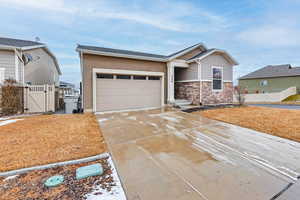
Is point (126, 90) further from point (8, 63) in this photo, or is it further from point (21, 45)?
point (21, 45)

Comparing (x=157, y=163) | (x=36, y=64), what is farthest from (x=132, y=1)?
(x=157, y=163)

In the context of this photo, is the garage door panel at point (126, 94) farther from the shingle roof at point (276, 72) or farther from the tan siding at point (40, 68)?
the shingle roof at point (276, 72)

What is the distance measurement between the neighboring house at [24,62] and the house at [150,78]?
11.9ft

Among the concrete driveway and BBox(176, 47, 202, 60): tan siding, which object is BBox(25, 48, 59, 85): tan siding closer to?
the concrete driveway

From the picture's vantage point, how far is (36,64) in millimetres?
10742

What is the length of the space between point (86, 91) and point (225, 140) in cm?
757

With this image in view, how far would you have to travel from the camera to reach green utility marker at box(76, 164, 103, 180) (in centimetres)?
245

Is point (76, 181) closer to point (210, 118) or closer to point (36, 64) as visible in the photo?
point (210, 118)

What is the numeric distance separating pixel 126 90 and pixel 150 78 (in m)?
2.18

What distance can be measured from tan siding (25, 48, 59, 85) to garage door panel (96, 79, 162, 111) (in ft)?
18.4

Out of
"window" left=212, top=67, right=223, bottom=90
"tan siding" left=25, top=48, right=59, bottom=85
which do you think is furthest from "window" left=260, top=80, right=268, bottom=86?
"tan siding" left=25, top=48, right=59, bottom=85

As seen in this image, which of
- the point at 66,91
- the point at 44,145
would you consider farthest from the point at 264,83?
the point at 44,145

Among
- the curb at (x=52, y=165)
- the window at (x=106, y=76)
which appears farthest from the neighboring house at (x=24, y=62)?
the curb at (x=52, y=165)

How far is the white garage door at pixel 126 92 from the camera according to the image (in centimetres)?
873
